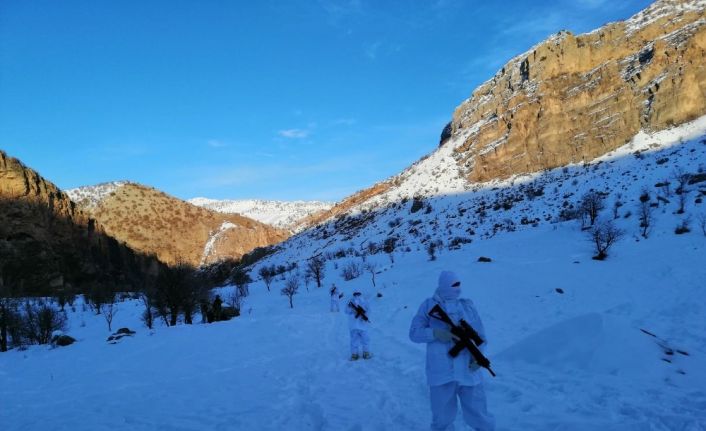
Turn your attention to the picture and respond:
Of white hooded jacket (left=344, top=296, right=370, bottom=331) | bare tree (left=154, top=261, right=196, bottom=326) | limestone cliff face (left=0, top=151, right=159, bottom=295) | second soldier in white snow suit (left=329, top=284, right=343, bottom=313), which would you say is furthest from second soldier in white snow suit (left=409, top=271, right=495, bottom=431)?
limestone cliff face (left=0, top=151, right=159, bottom=295)

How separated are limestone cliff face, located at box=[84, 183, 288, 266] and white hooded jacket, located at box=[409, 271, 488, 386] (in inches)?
3416

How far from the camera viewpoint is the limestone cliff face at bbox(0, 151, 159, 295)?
53.2 meters

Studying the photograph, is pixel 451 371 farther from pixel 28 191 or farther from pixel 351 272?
pixel 28 191

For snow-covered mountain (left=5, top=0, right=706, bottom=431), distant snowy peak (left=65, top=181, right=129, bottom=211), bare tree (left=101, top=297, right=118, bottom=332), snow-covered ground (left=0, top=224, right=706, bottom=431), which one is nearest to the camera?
snow-covered ground (left=0, top=224, right=706, bottom=431)

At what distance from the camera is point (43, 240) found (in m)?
56.9

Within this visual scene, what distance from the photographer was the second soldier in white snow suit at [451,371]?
442 centimetres

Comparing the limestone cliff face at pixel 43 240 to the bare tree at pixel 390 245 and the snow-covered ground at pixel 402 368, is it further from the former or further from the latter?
the snow-covered ground at pixel 402 368

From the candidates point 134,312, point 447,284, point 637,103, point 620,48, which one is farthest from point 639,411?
point 620,48

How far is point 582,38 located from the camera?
219 ft

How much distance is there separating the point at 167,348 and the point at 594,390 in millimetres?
11130

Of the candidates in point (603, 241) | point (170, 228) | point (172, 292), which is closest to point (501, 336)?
point (603, 241)

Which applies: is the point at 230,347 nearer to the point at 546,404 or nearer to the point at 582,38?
the point at 546,404

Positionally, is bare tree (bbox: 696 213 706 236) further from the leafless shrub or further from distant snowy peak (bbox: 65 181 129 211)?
distant snowy peak (bbox: 65 181 129 211)

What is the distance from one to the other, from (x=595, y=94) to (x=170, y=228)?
83.6 metres
